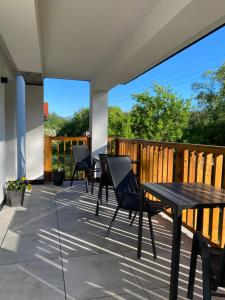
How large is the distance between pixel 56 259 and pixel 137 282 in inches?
30.4

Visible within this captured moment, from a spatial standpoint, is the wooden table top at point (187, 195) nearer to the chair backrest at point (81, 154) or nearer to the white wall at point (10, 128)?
the white wall at point (10, 128)

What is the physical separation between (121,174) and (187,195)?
53.8 inches

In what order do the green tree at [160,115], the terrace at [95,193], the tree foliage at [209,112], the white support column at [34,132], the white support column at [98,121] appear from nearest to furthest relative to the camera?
1. the terrace at [95,193]
2. the white support column at [34,132]
3. the white support column at [98,121]
4. the green tree at [160,115]
5. the tree foliage at [209,112]

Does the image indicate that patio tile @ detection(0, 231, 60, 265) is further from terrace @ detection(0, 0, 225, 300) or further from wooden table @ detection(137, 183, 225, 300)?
wooden table @ detection(137, 183, 225, 300)

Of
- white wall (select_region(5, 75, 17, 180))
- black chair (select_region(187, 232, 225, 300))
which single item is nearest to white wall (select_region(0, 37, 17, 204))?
white wall (select_region(5, 75, 17, 180))

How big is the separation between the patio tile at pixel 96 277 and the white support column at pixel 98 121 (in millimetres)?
3687

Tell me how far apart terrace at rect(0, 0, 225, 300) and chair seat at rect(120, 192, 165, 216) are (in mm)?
375

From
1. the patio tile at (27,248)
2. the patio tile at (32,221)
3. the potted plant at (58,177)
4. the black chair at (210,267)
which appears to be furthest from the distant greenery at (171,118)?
the black chair at (210,267)

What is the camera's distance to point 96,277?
6.27 ft

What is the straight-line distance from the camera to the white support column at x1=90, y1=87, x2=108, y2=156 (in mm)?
5715

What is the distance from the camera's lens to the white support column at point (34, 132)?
5102 millimetres

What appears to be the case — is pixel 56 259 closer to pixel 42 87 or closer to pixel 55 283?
pixel 55 283

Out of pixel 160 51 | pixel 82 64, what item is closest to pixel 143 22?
pixel 160 51

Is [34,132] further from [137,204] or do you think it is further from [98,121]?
[137,204]
